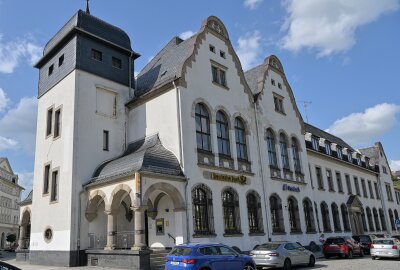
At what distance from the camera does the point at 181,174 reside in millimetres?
21453

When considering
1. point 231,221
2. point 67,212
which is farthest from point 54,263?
point 231,221

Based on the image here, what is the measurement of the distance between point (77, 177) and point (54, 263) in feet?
17.0

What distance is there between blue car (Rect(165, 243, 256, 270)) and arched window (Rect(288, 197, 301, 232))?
15753mm

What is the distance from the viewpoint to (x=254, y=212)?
2633cm

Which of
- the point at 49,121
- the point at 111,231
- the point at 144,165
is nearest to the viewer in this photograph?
the point at 144,165

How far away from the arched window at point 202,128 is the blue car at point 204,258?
9.70 metres

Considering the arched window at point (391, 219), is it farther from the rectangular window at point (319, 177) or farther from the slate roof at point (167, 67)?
the slate roof at point (167, 67)

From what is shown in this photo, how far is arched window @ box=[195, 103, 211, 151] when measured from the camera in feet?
79.0

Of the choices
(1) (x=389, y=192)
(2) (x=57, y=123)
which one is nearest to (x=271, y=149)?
(2) (x=57, y=123)

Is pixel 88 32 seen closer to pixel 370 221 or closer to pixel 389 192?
pixel 370 221

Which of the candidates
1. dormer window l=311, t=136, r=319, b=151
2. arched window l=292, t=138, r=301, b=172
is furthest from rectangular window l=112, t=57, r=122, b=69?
dormer window l=311, t=136, r=319, b=151

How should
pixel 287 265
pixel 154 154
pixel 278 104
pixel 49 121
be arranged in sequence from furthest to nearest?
pixel 278 104 < pixel 49 121 < pixel 154 154 < pixel 287 265

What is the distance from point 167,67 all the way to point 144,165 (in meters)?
9.50

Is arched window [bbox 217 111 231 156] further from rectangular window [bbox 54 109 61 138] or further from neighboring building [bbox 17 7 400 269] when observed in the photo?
rectangular window [bbox 54 109 61 138]
